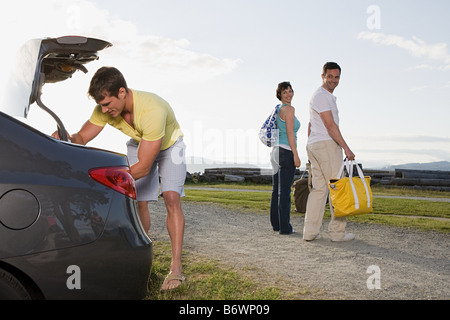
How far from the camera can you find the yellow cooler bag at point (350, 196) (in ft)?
20.5

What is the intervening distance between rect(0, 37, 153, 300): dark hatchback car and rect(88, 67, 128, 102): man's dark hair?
41.0 inches

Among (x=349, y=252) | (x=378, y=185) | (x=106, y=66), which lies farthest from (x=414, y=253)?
(x=378, y=185)

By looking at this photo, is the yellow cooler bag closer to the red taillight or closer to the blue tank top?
the blue tank top

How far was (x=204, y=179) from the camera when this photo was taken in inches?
1028

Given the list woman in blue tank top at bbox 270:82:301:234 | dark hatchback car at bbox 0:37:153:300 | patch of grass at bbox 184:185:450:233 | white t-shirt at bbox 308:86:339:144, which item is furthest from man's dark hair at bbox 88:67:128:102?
Result: patch of grass at bbox 184:185:450:233

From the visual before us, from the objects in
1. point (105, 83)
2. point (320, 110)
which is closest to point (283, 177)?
point (320, 110)

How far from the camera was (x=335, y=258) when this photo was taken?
5.77m

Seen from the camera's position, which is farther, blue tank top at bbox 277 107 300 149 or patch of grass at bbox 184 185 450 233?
patch of grass at bbox 184 185 450 233

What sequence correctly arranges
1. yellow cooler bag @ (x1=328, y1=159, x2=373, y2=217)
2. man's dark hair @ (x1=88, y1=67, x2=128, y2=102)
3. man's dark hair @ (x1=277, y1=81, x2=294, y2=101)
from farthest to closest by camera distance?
man's dark hair @ (x1=277, y1=81, x2=294, y2=101), yellow cooler bag @ (x1=328, y1=159, x2=373, y2=217), man's dark hair @ (x1=88, y1=67, x2=128, y2=102)

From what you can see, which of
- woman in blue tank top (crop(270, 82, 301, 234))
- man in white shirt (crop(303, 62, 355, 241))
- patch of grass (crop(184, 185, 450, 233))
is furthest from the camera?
patch of grass (crop(184, 185, 450, 233))

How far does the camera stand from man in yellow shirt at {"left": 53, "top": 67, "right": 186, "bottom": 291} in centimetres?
394

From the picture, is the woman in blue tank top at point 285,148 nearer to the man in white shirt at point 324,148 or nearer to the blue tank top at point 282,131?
the blue tank top at point 282,131

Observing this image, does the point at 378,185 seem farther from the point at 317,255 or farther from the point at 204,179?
the point at 317,255

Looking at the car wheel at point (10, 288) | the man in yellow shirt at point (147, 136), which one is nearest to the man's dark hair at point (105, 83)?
the man in yellow shirt at point (147, 136)
